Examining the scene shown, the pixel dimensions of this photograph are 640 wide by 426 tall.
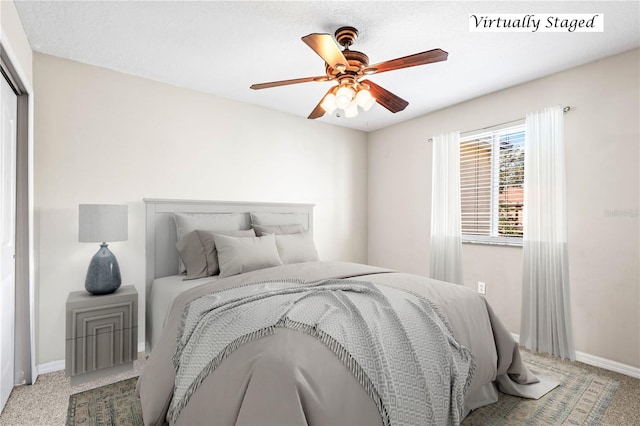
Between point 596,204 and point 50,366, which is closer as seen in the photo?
point 50,366

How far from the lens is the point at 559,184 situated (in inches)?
113

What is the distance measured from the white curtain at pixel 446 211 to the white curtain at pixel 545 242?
72cm

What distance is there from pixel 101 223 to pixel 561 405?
323 cm

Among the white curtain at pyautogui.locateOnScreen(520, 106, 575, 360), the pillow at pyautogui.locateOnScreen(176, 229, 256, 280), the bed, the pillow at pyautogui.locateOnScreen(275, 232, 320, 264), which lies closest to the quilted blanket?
the bed

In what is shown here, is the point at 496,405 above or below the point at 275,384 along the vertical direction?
below

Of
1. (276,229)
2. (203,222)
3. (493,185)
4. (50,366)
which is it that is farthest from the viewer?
(493,185)

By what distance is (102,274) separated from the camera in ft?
8.16

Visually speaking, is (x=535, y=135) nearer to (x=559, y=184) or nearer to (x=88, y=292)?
(x=559, y=184)

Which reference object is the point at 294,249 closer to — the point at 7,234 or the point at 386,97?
the point at 386,97

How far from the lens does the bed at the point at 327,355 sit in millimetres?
1236

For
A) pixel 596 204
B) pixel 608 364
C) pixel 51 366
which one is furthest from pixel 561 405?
pixel 51 366

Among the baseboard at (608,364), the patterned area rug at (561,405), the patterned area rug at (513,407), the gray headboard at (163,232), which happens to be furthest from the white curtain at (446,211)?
the gray headboard at (163,232)

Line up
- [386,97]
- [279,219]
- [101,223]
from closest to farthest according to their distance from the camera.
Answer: [386,97] < [101,223] < [279,219]

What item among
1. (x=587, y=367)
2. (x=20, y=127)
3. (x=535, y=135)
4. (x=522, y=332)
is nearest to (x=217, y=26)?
(x=20, y=127)
